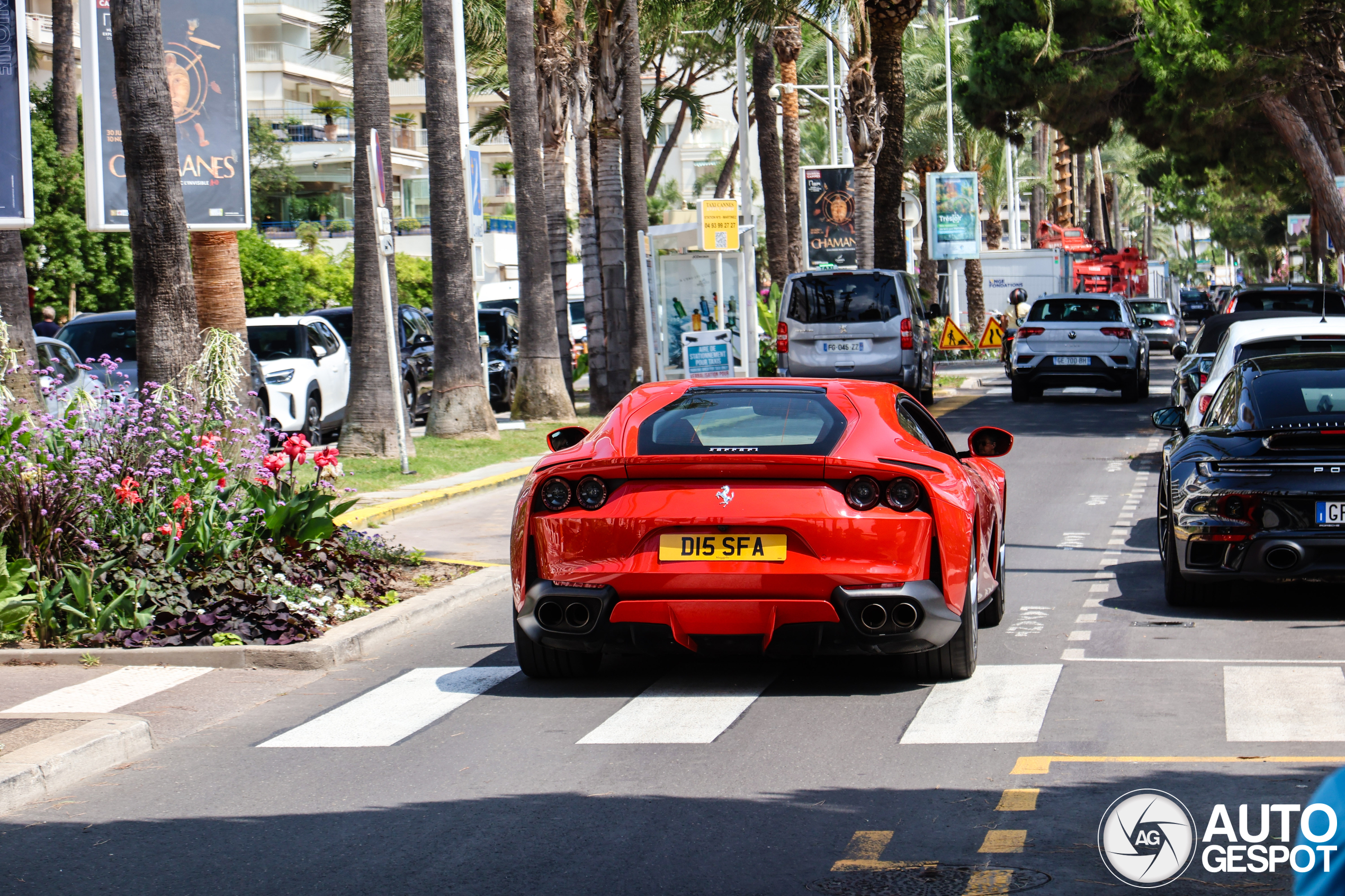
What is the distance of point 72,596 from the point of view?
9156 mm

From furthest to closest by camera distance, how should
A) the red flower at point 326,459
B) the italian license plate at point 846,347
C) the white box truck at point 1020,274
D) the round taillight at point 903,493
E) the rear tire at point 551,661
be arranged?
the white box truck at point 1020,274, the italian license plate at point 846,347, the red flower at point 326,459, the rear tire at point 551,661, the round taillight at point 903,493

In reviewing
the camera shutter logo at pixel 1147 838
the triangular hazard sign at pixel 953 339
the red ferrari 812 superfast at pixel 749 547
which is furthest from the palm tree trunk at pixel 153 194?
the triangular hazard sign at pixel 953 339

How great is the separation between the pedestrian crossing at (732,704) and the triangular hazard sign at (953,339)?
96.5 ft

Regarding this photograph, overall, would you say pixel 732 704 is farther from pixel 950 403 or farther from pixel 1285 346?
pixel 950 403

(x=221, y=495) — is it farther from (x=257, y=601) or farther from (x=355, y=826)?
(x=355, y=826)

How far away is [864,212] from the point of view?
1305 inches

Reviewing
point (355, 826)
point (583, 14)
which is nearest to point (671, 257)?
point (583, 14)

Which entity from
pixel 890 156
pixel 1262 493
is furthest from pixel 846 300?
pixel 1262 493

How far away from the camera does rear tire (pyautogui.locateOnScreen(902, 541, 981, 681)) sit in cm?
773

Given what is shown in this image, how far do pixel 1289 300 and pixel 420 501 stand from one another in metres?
13.0

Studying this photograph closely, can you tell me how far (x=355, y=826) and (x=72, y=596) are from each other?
4.04 m

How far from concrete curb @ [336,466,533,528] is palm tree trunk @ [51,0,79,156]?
60.7 feet

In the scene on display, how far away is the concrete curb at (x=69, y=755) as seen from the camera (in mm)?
6254

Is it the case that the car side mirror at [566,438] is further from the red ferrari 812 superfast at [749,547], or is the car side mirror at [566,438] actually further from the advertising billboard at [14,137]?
the advertising billboard at [14,137]
